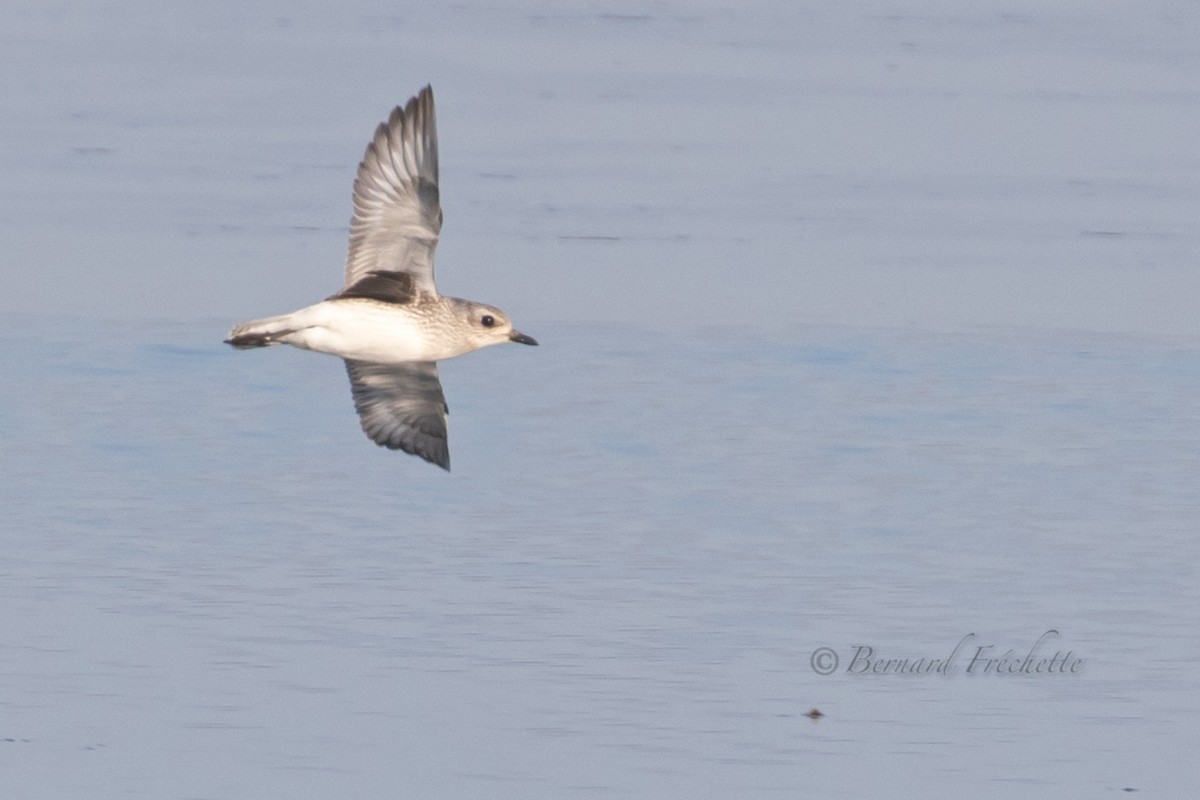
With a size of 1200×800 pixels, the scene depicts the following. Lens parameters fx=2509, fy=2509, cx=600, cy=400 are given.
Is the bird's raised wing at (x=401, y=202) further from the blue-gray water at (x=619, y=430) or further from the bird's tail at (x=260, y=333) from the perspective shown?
the blue-gray water at (x=619, y=430)

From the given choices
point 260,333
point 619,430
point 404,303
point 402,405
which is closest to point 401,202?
point 404,303

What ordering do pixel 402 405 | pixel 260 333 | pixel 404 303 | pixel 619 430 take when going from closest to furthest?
pixel 260 333, pixel 404 303, pixel 402 405, pixel 619 430

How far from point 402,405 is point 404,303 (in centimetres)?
49

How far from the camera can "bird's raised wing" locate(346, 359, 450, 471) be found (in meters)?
8.80

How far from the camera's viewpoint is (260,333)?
8.05m

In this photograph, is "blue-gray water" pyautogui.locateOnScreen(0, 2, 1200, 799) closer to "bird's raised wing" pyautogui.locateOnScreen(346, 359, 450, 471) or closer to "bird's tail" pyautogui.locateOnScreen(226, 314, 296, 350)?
"bird's raised wing" pyautogui.locateOnScreen(346, 359, 450, 471)

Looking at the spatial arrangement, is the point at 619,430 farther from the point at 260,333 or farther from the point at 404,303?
the point at 260,333

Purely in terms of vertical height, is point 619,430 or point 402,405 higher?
point 402,405

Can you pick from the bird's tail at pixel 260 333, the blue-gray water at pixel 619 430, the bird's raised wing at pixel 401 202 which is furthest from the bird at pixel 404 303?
the blue-gray water at pixel 619 430

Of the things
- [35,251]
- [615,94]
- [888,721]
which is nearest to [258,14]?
[615,94]

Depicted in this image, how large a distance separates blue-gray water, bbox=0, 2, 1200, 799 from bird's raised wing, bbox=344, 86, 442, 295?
4.38ft

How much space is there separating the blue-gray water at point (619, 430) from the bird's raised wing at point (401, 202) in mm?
1334

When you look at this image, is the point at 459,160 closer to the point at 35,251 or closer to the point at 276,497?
the point at 35,251

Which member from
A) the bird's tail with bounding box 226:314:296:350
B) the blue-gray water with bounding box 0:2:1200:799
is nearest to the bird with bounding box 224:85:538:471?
the bird's tail with bounding box 226:314:296:350
